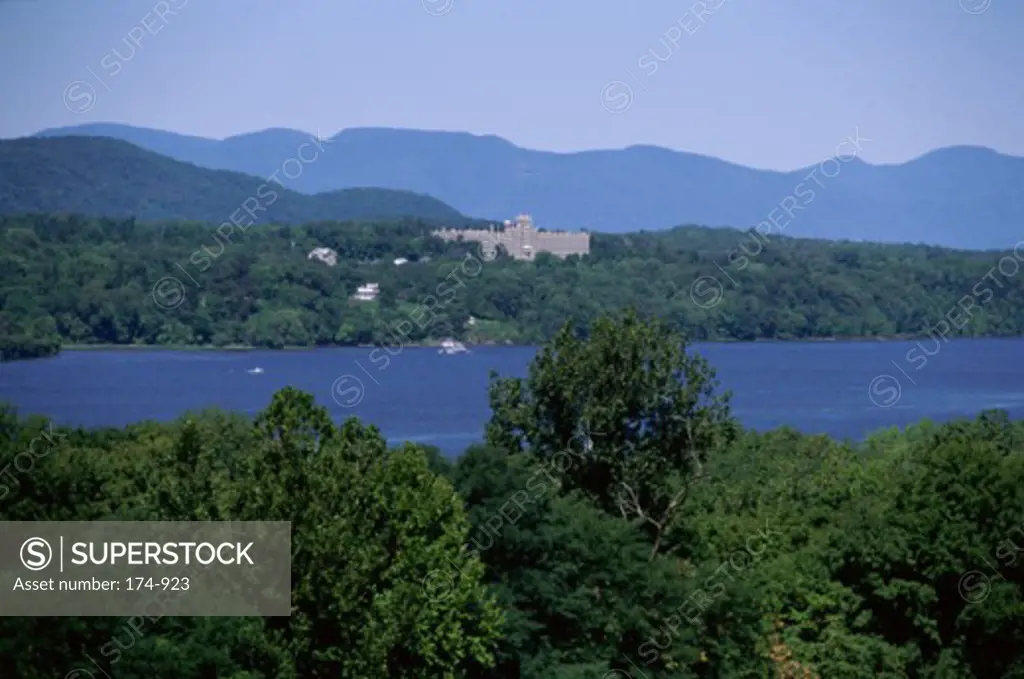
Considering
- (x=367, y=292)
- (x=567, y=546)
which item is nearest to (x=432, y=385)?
(x=367, y=292)

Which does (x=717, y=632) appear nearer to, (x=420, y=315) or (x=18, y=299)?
(x=18, y=299)

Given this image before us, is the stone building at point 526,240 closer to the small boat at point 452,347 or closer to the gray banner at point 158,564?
the small boat at point 452,347

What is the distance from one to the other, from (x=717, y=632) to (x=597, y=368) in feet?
14.6

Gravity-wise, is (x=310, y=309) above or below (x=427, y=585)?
above

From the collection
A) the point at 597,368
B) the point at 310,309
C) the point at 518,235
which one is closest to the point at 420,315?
the point at 310,309

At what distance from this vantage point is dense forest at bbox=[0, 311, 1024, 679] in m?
16.9

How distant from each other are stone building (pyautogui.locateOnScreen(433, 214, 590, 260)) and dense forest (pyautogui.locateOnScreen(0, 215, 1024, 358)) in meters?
2.16

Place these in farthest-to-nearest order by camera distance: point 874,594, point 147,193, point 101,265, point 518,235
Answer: point 147,193, point 518,235, point 101,265, point 874,594

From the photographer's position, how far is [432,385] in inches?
3482

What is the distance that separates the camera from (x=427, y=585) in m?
17.6

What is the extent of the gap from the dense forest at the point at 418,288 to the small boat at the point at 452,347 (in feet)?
3.38

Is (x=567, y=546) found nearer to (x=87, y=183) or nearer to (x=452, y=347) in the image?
(x=452, y=347)

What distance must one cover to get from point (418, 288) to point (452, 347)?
13061mm

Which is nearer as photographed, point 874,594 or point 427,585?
point 427,585
